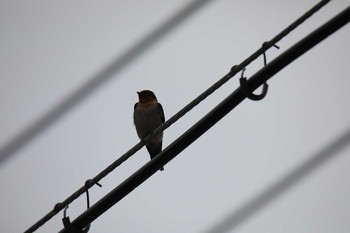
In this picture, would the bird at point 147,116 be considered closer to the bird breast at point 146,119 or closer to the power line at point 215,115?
the bird breast at point 146,119

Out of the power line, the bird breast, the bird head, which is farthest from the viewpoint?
the bird head

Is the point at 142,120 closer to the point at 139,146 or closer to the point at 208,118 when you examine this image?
the point at 139,146

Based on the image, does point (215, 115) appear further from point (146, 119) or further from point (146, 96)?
point (146, 96)

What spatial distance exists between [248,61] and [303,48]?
1.06 ft

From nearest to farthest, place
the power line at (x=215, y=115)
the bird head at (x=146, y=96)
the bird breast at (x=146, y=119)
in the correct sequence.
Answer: the power line at (x=215, y=115)
the bird breast at (x=146, y=119)
the bird head at (x=146, y=96)

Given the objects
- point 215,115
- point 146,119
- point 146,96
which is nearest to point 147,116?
point 146,119

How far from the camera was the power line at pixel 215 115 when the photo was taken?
2953mm

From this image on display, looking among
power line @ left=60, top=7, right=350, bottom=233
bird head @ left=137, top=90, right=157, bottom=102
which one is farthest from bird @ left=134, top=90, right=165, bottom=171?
power line @ left=60, top=7, right=350, bottom=233

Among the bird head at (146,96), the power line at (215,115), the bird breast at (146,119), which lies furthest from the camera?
the bird head at (146,96)

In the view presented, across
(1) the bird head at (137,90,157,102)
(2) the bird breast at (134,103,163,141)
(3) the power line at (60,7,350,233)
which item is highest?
(1) the bird head at (137,90,157,102)

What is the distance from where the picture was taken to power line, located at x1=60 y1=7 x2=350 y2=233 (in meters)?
2.95

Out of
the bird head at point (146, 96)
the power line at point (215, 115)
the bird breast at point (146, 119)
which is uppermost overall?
the bird head at point (146, 96)

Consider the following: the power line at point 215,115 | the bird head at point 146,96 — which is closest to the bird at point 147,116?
the bird head at point 146,96

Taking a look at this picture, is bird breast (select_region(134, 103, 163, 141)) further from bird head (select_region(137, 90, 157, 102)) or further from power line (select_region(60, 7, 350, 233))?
power line (select_region(60, 7, 350, 233))
